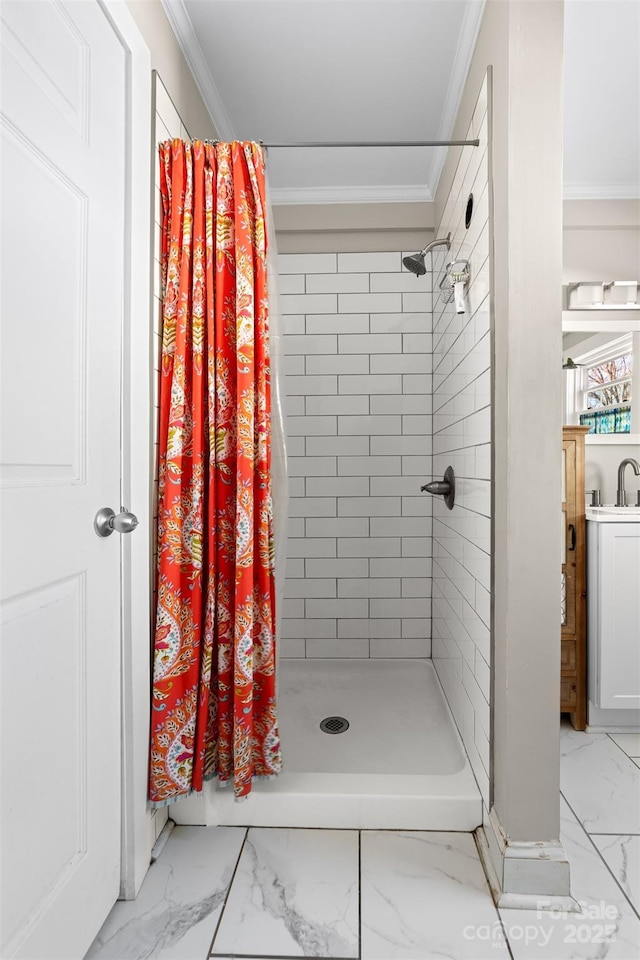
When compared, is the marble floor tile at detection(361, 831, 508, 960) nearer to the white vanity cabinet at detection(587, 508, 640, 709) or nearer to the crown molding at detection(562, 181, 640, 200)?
the white vanity cabinet at detection(587, 508, 640, 709)

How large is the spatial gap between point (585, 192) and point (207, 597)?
2.55 meters

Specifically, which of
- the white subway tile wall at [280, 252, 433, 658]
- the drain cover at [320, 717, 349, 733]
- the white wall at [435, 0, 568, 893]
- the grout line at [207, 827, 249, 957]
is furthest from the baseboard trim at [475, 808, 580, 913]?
the white subway tile wall at [280, 252, 433, 658]

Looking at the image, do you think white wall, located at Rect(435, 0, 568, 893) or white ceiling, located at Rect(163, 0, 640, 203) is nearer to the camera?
white wall, located at Rect(435, 0, 568, 893)

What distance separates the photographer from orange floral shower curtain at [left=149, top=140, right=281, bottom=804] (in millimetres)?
A: 1459

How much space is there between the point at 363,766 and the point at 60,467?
1.43 metres

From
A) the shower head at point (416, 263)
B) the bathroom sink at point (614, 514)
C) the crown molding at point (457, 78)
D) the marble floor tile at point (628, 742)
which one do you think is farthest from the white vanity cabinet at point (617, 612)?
the crown molding at point (457, 78)

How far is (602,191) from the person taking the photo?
2.54m

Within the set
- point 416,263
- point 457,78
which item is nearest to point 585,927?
point 416,263

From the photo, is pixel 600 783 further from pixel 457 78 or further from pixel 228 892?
pixel 457 78

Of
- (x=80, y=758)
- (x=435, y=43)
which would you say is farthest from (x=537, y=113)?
(x=80, y=758)

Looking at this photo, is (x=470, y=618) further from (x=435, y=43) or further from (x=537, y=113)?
(x=435, y=43)

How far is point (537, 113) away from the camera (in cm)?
130

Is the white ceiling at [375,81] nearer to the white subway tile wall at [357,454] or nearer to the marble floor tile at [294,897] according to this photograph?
the white subway tile wall at [357,454]

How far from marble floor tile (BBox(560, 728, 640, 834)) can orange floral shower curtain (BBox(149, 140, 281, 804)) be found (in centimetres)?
108
